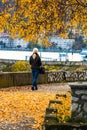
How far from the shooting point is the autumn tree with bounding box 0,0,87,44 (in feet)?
38.9

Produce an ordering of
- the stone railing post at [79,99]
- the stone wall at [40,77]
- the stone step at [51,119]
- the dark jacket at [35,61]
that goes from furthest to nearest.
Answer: the stone wall at [40,77] → the dark jacket at [35,61] → the stone step at [51,119] → the stone railing post at [79,99]

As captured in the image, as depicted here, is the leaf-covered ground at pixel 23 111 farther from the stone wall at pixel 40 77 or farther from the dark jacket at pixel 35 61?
the stone wall at pixel 40 77

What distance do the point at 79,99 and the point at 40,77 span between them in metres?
11.2

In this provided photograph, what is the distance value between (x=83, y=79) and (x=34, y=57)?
6099mm

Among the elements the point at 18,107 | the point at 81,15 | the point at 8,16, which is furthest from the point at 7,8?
the point at 18,107

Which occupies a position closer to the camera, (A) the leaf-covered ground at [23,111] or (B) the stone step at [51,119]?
(B) the stone step at [51,119]

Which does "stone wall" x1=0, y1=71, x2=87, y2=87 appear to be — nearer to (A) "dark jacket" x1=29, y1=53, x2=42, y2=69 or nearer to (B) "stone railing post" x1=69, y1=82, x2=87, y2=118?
(A) "dark jacket" x1=29, y1=53, x2=42, y2=69

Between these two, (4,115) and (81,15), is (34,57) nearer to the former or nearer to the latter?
(81,15)

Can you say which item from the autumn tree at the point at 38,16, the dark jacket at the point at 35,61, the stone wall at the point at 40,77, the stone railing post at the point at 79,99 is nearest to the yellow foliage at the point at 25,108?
the stone railing post at the point at 79,99

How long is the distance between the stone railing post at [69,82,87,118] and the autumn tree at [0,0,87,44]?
407cm

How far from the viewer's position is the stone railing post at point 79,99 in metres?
7.95

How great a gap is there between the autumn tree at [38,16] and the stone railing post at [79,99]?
407cm

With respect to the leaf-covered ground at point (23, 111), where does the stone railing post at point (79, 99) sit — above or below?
above

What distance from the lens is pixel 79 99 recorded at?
8062 mm
